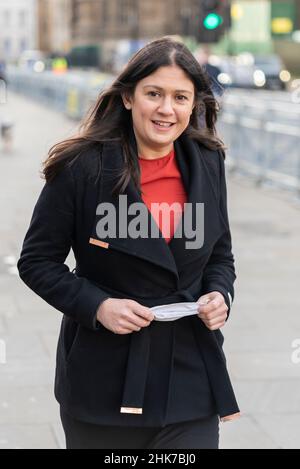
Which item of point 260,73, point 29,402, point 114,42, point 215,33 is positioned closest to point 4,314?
point 29,402

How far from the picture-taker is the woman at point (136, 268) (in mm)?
2822

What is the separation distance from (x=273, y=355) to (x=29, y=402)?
1.66 m

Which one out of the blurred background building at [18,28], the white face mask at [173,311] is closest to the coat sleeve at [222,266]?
the white face mask at [173,311]

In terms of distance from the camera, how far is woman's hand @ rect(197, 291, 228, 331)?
2.83m

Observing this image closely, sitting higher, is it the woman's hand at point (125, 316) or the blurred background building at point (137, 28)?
the woman's hand at point (125, 316)

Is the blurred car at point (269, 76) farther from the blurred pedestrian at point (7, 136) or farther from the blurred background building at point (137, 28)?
the blurred pedestrian at point (7, 136)

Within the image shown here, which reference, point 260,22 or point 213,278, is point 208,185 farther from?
point 260,22

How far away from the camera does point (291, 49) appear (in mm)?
64562

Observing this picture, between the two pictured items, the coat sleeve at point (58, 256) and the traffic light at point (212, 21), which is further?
the traffic light at point (212, 21)

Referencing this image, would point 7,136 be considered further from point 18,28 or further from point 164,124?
point 18,28

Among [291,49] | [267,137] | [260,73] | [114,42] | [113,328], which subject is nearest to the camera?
[113,328]

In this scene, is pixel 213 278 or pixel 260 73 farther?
pixel 260 73

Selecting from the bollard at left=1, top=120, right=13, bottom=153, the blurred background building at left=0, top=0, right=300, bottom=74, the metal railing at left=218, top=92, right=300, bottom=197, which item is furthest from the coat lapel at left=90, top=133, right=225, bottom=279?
the blurred background building at left=0, top=0, right=300, bottom=74
